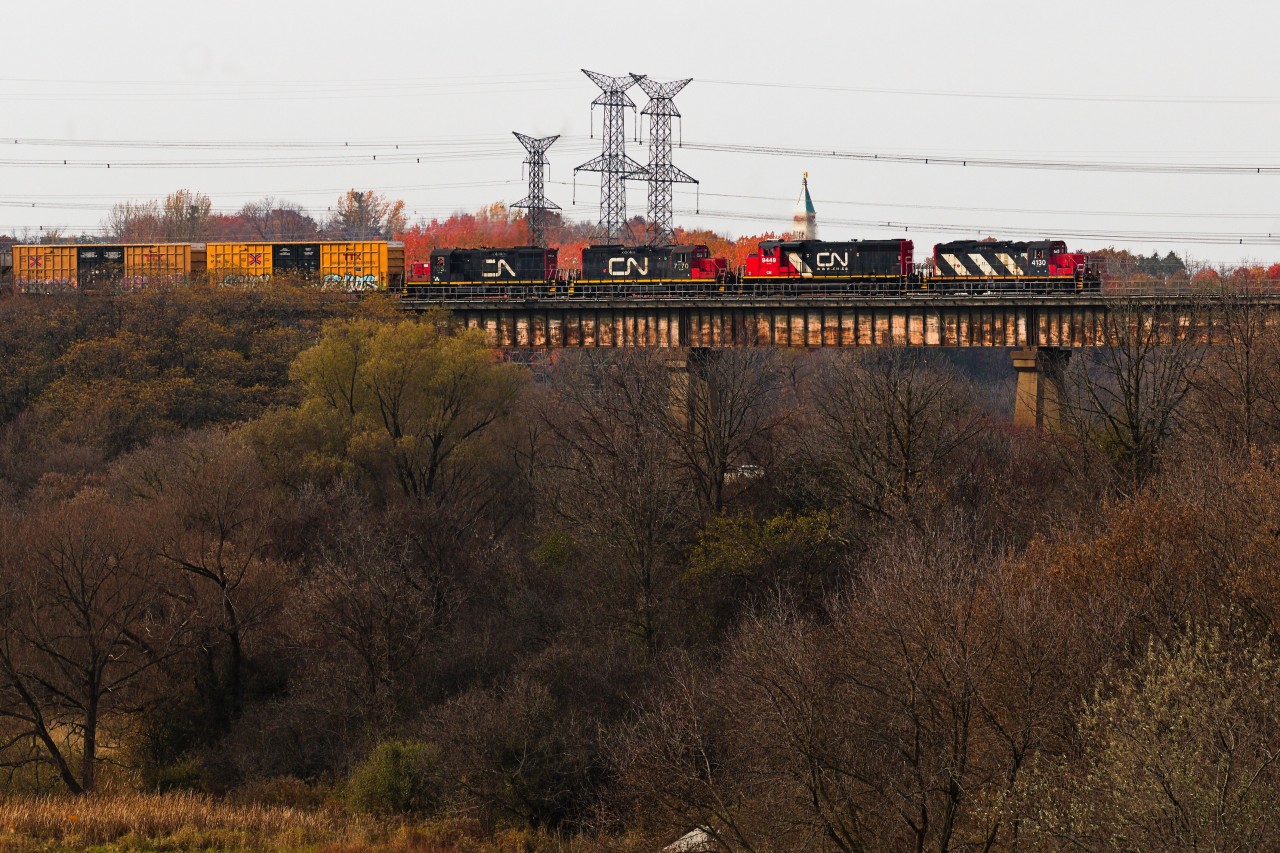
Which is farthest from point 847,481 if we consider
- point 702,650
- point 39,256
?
point 39,256

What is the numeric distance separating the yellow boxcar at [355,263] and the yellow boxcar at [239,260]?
368cm

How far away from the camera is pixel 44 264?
86.8m

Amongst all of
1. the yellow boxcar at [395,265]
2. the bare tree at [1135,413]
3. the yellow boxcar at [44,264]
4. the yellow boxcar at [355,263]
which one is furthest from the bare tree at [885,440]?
the yellow boxcar at [44,264]

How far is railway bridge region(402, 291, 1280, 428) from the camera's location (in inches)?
2562

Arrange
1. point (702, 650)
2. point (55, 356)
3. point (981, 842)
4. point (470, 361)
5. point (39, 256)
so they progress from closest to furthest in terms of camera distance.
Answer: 1. point (981, 842)
2. point (702, 650)
3. point (470, 361)
4. point (55, 356)
5. point (39, 256)

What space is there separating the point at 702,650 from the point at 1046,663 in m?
18.0

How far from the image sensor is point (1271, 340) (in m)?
51.3

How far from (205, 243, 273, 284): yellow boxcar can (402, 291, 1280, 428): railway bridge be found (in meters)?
18.1

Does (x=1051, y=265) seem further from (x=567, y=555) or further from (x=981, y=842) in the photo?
(x=981, y=842)

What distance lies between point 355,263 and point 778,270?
2603 cm

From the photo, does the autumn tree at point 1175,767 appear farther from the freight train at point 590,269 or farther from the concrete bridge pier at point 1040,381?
the freight train at point 590,269

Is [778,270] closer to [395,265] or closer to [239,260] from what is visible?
[395,265]

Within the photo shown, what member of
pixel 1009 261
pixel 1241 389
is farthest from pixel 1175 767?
pixel 1009 261

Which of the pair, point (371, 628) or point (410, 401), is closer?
point (371, 628)
